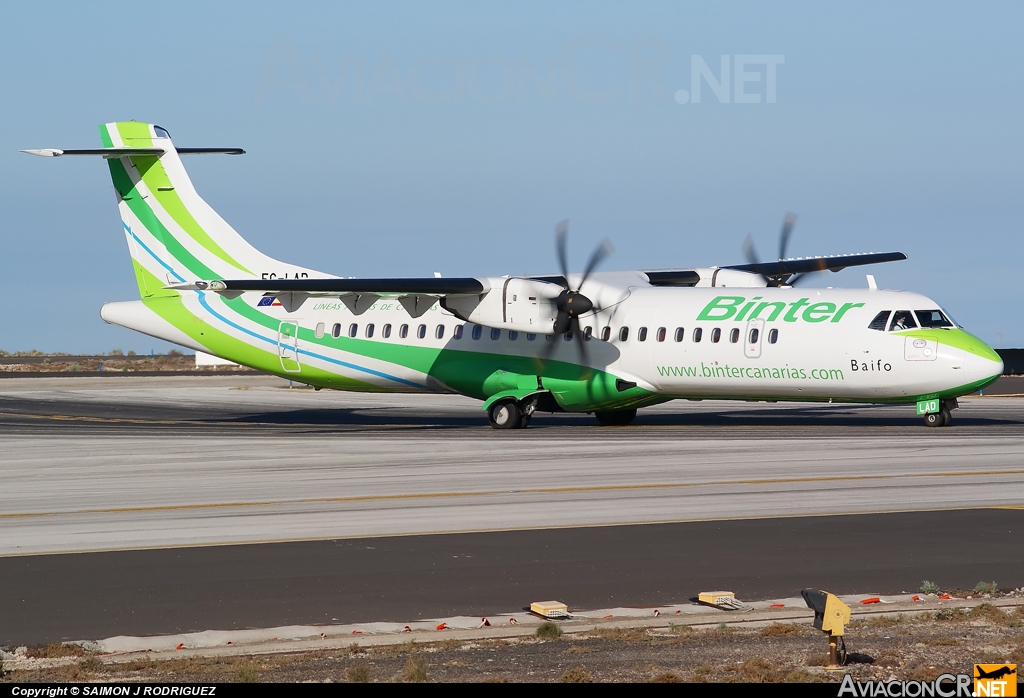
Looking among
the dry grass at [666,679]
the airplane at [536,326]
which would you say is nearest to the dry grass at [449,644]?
the dry grass at [666,679]

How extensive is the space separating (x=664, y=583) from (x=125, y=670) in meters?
4.92

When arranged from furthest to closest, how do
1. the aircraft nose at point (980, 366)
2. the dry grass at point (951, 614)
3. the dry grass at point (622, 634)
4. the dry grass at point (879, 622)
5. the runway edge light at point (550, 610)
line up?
the aircraft nose at point (980, 366)
the runway edge light at point (550, 610)
the dry grass at point (951, 614)
the dry grass at point (879, 622)
the dry grass at point (622, 634)

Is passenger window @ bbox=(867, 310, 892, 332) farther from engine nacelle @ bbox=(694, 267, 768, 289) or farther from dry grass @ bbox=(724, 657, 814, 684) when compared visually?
dry grass @ bbox=(724, 657, 814, 684)

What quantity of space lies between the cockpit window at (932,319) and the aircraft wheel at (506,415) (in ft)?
32.5

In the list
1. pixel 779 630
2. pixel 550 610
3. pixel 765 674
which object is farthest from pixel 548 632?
pixel 765 674

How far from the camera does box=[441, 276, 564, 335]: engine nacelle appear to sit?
28953mm

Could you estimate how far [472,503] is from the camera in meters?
15.9

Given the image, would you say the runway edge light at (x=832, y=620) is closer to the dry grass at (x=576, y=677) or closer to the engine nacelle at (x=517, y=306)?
the dry grass at (x=576, y=677)

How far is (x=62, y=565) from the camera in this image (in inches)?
453

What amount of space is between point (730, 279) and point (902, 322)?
7.84m

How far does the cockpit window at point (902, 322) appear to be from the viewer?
25859 mm

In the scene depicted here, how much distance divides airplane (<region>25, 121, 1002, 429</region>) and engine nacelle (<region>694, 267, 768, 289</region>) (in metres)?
0.06

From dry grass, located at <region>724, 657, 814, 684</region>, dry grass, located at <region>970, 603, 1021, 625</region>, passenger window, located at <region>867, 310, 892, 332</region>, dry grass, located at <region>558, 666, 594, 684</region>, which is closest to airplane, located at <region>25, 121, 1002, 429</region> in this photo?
passenger window, located at <region>867, 310, 892, 332</region>

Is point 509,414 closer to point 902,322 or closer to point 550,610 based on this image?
point 902,322
